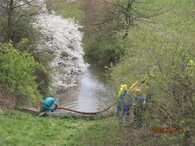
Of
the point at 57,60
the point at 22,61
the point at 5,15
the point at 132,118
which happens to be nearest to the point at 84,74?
the point at 57,60

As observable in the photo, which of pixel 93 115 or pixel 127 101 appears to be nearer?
pixel 127 101

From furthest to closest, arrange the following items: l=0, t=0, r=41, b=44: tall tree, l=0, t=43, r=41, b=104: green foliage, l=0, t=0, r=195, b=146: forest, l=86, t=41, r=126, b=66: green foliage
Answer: l=86, t=41, r=126, b=66: green foliage → l=0, t=0, r=41, b=44: tall tree → l=0, t=43, r=41, b=104: green foliage → l=0, t=0, r=195, b=146: forest

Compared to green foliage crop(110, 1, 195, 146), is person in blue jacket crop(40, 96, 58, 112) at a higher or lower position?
lower

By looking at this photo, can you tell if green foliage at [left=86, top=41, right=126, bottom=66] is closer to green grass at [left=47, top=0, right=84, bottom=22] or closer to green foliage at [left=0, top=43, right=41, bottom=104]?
green grass at [left=47, top=0, right=84, bottom=22]

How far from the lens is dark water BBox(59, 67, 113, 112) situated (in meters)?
19.4

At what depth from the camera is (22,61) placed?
47.9ft

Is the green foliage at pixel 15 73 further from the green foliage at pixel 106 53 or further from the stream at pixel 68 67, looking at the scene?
the green foliage at pixel 106 53

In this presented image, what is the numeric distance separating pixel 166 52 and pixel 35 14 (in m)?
11.9

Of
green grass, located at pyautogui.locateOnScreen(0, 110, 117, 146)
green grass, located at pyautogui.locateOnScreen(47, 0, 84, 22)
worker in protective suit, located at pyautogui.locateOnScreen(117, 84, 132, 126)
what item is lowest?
green grass, located at pyautogui.locateOnScreen(0, 110, 117, 146)

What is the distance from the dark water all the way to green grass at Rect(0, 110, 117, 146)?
490 cm

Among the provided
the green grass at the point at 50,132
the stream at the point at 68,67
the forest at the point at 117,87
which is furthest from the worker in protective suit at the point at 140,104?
the stream at the point at 68,67

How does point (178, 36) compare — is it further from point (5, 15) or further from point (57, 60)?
point (57, 60)

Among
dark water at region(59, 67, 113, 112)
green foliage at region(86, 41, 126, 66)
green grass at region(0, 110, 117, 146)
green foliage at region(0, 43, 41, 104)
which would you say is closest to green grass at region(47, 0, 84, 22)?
green foliage at region(86, 41, 126, 66)

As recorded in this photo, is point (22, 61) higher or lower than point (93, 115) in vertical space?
higher
